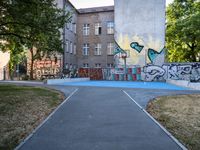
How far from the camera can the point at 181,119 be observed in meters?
9.55

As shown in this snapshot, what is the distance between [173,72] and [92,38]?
1630 cm

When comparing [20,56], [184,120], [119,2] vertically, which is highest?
[119,2]

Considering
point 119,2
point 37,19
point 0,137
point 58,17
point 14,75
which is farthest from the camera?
point 119,2

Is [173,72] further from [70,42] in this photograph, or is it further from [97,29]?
[70,42]

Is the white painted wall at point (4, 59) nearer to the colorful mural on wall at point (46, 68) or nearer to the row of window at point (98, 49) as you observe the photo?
the colorful mural on wall at point (46, 68)

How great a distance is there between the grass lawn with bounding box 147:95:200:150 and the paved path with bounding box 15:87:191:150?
540 mm

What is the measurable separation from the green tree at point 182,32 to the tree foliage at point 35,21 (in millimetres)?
27677

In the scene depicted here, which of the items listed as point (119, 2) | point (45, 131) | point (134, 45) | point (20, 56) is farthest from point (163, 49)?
point (45, 131)

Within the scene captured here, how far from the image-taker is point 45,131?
7387 mm

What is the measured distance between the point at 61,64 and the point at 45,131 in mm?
31020

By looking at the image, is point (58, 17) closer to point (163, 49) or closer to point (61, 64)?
point (61, 64)

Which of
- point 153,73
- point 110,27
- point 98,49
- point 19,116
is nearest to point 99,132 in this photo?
point 19,116

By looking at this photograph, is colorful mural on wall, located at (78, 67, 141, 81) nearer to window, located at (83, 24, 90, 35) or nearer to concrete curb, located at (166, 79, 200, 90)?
window, located at (83, 24, 90, 35)

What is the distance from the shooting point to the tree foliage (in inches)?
571
